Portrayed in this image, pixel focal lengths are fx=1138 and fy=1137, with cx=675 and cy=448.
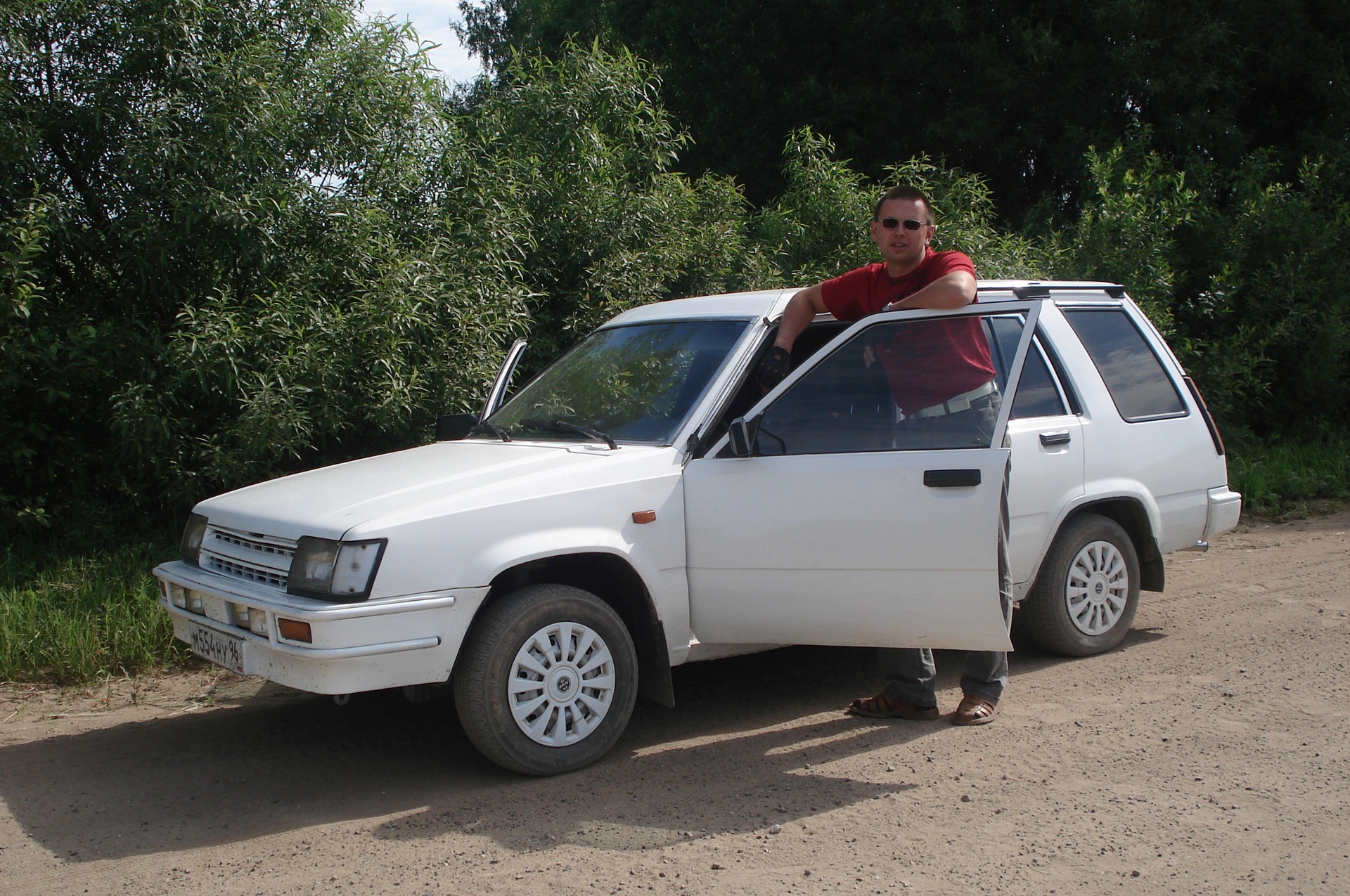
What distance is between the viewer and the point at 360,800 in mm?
4242

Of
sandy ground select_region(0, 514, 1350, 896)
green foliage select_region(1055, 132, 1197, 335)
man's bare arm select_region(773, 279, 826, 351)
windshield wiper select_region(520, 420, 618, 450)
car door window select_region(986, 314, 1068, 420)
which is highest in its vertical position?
green foliage select_region(1055, 132, 1197, 335)

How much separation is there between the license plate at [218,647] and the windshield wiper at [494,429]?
150cm

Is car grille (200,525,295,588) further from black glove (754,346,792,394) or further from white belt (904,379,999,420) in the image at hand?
white belt (904,379,999,420)

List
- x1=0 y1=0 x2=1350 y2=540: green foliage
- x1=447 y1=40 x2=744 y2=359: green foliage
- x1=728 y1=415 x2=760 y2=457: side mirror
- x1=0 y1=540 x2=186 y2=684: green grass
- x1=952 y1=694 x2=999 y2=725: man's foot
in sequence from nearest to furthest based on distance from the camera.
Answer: x1=728 y1=415 x2=760 y2=457: side mirror → x1=952 y1=694 x2=999 y2=725: man's foot → x1=0 y1=540 x2=186 y2=684: green grass → x1=0 y1=0 x2=1350 y2=540: green foliage → x1=447 y1=40 x2=744 y2=359: green foliage

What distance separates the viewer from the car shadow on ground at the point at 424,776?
3.94m

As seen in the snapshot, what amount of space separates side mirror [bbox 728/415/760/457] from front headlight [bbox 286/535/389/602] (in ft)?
4.63

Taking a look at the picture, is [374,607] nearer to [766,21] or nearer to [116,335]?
[116,335]

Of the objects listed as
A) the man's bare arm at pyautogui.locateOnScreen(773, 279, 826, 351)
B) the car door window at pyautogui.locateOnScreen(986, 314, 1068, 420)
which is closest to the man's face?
the man's bare arm at pyautogui.locateOnScreen(773, 279, 826, 351)

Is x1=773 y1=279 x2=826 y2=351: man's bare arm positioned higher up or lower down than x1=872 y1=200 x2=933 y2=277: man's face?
lower down

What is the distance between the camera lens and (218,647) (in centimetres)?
436

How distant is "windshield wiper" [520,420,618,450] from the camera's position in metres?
4.76

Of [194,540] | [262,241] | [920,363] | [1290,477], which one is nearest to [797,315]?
[920,363]

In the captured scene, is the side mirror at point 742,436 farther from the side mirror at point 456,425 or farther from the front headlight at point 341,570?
the side mirror at point 456,425

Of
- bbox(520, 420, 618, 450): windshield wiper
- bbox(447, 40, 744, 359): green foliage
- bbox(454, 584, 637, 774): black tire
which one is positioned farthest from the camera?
bbox(447, 40, 744, 359): green foliage
